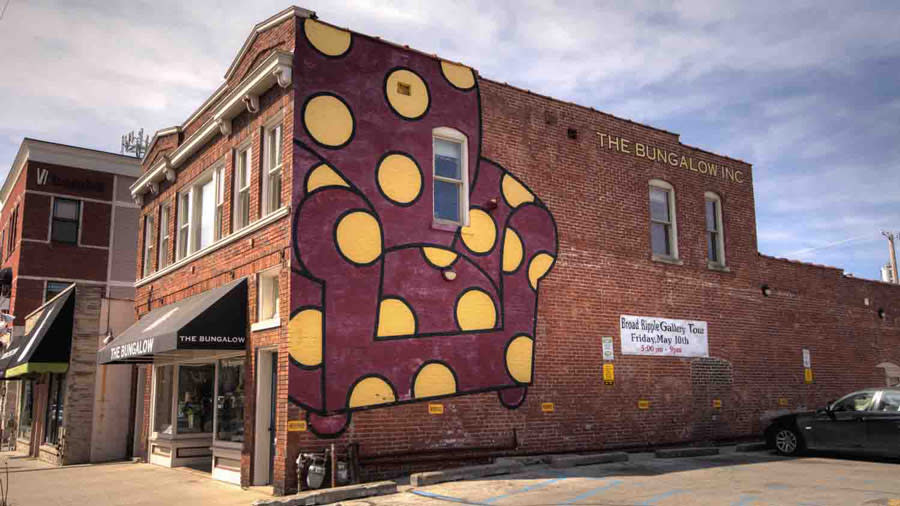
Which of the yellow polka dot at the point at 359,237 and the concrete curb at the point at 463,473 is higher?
the yellow polka dot at the point at 359,237

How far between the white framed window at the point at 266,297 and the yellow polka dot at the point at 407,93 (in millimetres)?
3985

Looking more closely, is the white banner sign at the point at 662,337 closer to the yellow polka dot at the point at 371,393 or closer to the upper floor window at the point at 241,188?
the yellow polka dot at the point at 371,393

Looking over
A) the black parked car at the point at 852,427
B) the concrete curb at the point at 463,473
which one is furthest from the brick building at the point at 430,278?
the black parked car at the point at 852,427

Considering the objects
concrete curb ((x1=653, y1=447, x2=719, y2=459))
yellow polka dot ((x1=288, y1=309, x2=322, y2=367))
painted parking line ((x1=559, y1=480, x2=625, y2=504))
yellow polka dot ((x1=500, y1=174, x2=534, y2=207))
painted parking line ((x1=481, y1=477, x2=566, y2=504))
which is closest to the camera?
painted parking line ((x1=559, y1=480, x2=625, y2=504))

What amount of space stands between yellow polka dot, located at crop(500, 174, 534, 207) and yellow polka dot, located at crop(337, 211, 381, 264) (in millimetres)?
3228

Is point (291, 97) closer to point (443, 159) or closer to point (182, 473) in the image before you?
point (443, 159)

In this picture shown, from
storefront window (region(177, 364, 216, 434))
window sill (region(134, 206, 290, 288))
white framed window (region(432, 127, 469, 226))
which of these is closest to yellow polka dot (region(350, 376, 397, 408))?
window sill (region(134, 206, 290, 288))

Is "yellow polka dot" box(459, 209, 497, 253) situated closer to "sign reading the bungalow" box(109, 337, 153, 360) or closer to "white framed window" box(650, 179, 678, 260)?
"white framed window" box(650, 179, 678, 260)

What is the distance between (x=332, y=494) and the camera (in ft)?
36.7

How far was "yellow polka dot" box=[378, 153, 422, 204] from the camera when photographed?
13797 mm

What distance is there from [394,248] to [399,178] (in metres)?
1.37

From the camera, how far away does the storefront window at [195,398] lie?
16531 millimetres

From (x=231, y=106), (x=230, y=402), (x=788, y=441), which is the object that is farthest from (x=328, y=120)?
(x=788, y=441)

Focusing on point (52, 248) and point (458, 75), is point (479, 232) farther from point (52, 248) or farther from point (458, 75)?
point (52, 248)
